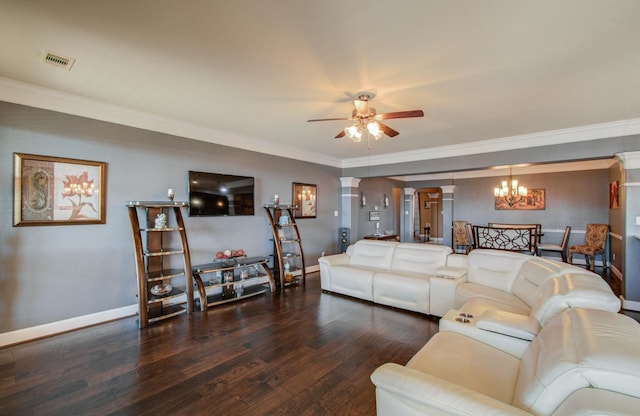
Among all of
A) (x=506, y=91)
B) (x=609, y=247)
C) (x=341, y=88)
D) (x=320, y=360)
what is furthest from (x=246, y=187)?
(x=609, y=247)

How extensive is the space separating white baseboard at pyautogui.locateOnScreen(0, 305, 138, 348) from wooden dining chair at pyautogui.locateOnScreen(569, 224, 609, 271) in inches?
328

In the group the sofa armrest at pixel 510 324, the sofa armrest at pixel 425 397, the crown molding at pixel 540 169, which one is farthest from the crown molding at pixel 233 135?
the sofa armrest at pixel 425 397

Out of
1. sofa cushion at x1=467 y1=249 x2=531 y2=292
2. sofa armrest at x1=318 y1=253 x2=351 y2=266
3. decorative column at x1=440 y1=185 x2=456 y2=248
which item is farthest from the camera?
decorative column at x1=440 y1=185 x2=456 y2=248

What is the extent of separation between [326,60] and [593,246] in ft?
24.8

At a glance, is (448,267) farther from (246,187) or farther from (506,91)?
(246,187)

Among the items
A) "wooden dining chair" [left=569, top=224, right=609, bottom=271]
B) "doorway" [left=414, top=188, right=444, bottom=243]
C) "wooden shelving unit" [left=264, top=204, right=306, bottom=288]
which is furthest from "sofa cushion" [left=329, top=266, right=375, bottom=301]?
"doorway" [left=414, top=188, right=444, bottom=243]

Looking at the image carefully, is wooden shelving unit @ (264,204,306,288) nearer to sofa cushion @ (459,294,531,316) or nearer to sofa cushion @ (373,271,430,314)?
sofa cushion @ (373,271,430,314)

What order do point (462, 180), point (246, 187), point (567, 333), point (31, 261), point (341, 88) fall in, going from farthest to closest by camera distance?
point (462, 180) → point (246, 187) → point (31, 261) → point (341, 88) → point (567, 333)

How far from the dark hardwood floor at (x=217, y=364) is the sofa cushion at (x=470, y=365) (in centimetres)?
60

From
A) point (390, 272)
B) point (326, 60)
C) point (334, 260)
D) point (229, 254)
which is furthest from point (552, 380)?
point (229, 254)

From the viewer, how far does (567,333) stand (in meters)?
1.30

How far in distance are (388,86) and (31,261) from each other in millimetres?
4104

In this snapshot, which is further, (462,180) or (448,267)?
(462,180)

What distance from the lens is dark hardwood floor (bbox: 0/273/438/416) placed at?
6.81 ft
